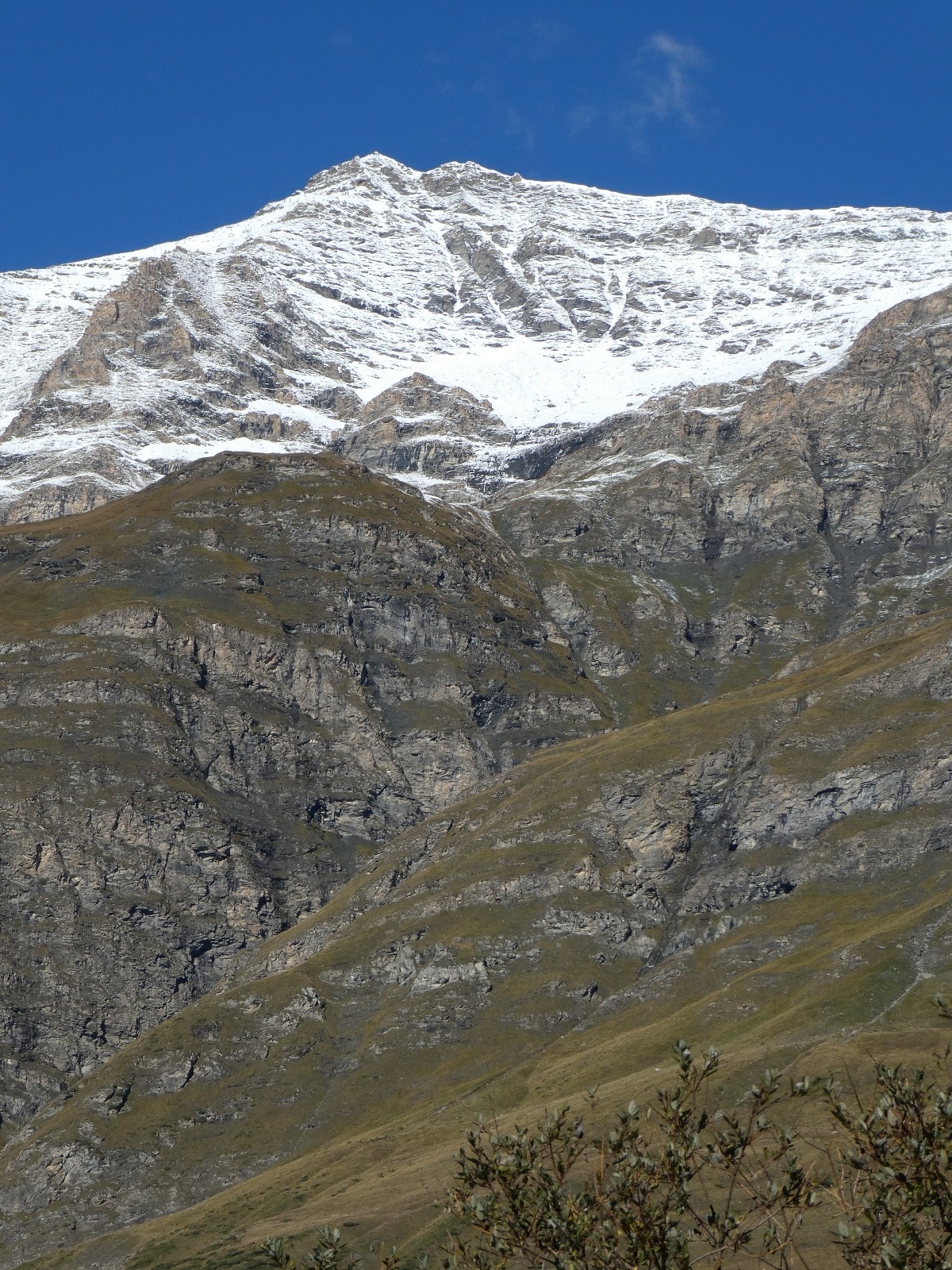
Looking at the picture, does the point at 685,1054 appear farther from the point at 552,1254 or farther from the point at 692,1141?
the point at 552,1254

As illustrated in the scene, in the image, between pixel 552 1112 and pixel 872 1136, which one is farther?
pixel 552 1112

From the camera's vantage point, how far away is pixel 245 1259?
19438cm

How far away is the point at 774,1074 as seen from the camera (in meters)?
28.9

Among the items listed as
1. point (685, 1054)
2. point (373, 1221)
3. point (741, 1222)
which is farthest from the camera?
point (373, 1221)

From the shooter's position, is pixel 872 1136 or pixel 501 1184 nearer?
pixel 872 1136

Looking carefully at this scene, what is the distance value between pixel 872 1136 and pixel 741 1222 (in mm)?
3286

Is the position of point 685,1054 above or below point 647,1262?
above

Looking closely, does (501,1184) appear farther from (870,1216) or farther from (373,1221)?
(373,1221)

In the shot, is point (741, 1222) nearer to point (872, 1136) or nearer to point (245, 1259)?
point (872, 1136)

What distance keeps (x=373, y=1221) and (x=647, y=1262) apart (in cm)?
16976

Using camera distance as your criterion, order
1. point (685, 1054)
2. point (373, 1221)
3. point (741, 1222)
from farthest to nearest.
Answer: point (373, 1221) < point (685, 1054) < point (741, 1222)

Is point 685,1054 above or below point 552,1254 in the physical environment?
above

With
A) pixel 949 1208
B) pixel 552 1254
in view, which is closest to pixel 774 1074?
pixel 949 1208

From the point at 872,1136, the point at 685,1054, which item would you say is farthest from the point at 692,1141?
the point at 872,1136
